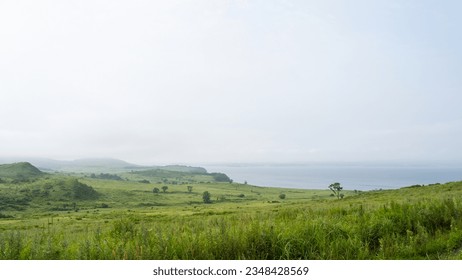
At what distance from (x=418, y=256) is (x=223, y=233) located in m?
4.41

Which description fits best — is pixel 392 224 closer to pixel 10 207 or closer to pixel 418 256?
pixel 418 256

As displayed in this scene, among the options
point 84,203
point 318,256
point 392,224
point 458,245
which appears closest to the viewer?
point 318,256

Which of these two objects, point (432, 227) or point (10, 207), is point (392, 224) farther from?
point (10, 207)

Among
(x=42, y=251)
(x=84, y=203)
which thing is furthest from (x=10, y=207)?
(x=42, y=251)

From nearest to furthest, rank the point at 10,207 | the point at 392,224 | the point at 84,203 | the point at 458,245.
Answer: the point at 458,245, the point at 392,224, the point at 10,207, the point at 84,203

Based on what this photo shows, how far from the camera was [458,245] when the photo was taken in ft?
23.7

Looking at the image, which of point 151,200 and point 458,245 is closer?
point 458,245

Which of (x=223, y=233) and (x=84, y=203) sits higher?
(x=223, y=233)
